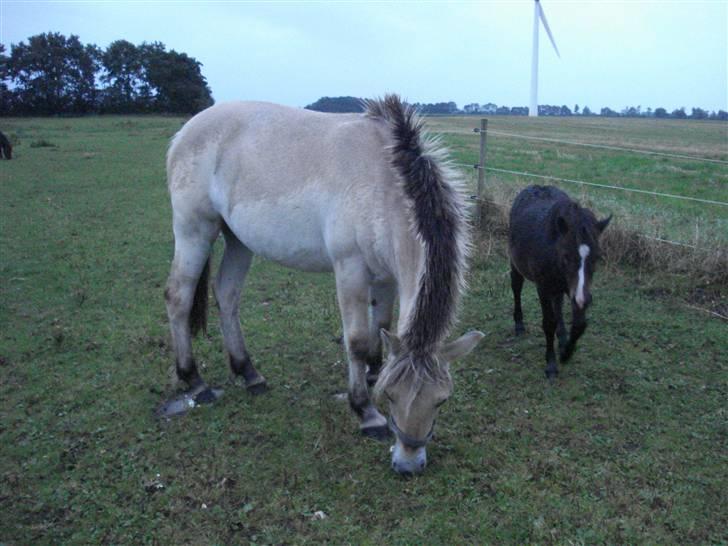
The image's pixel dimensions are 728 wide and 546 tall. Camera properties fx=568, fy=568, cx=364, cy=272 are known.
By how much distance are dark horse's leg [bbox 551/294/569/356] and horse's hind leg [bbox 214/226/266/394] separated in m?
2.53

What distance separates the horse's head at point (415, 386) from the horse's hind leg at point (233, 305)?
1764mm

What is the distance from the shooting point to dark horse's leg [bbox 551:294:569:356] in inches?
191

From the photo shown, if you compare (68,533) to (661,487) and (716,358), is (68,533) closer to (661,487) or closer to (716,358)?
(661,487)

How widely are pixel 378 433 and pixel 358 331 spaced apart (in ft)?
2.42

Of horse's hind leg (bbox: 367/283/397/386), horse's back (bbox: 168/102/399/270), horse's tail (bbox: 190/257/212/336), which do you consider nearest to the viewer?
horse's back (bbox: 168/102/399/270)

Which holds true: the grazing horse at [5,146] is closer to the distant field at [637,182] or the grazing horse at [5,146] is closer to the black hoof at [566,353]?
the distant field at [637,182]

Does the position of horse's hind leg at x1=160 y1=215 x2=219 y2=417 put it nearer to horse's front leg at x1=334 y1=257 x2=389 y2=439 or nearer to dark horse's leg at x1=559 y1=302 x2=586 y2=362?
horse's front leg at x1=334 y1=257 x2=389 y2=439

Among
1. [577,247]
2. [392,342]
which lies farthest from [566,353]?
[392,342]

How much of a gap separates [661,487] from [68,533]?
3335 millimetres

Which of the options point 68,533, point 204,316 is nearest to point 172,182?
point 204,316

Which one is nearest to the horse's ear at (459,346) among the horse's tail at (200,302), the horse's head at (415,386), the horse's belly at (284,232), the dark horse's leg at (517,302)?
the horse's head at (415,386)

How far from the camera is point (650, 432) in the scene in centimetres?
394

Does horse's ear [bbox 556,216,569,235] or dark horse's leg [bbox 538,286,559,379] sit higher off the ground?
horse's ear [bbox 556,216,569,235]

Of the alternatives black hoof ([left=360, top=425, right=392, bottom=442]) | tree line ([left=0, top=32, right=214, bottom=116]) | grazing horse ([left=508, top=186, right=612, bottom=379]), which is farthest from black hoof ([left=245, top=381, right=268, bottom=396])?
tree line ([left=0, top=32, right=214, bottom=116])
